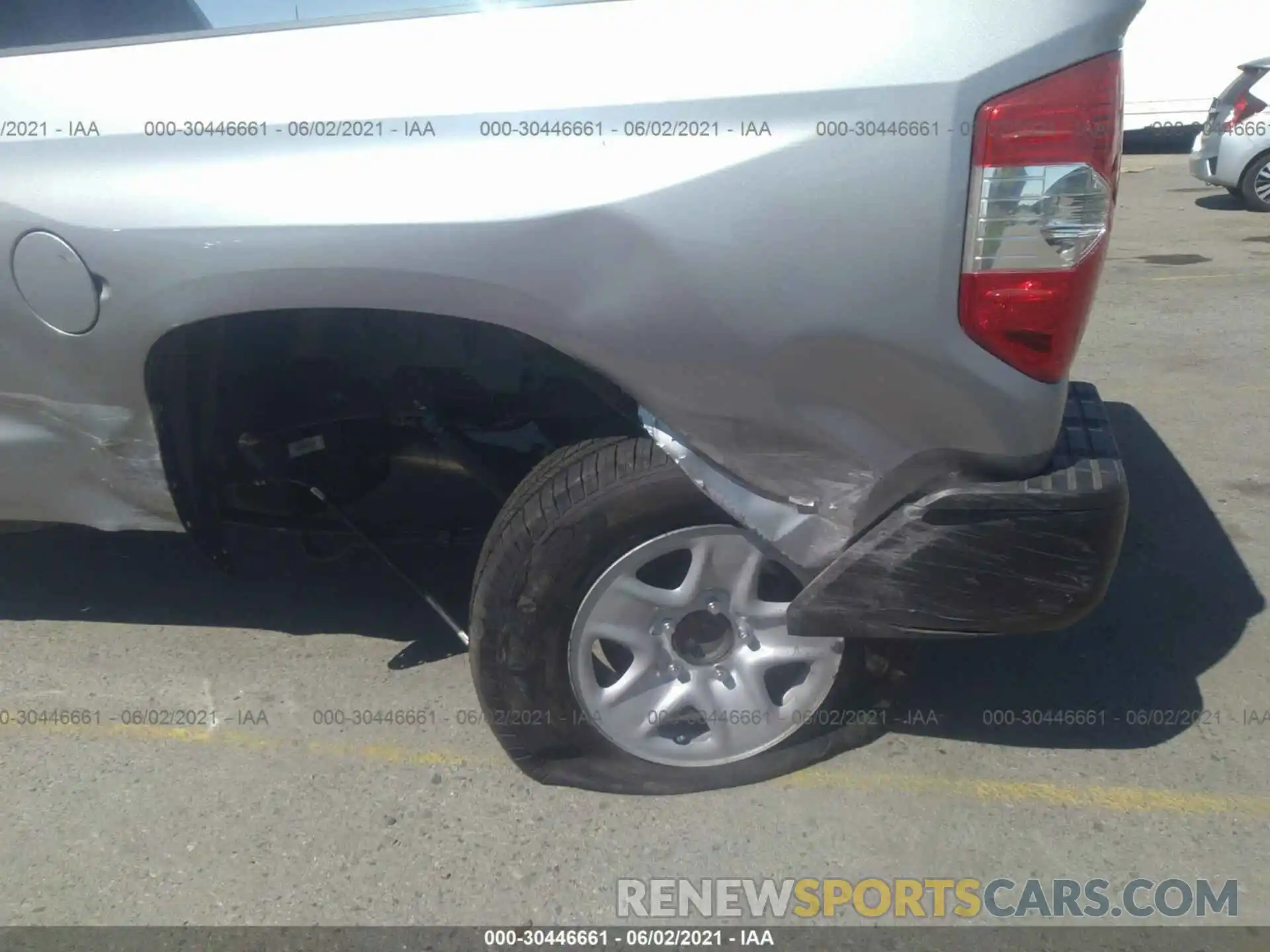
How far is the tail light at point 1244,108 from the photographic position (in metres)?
9.77

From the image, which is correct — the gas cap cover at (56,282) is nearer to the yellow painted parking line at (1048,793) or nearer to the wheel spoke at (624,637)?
the wheel spoke at (624,637)

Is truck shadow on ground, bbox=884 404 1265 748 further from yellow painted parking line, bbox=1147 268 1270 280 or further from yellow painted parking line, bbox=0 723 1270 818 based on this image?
yellow painted parking line, bbox=1147 268 1270 280

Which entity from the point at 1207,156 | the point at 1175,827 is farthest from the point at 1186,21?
the point at 1175,827

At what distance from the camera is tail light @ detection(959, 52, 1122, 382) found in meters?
1.76

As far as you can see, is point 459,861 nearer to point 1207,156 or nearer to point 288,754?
point 288,754

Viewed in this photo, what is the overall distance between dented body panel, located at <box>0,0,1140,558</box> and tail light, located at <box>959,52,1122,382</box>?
0.04m

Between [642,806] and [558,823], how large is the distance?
0.20 metres

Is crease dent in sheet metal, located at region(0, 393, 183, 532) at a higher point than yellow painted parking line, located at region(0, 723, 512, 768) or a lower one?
higher

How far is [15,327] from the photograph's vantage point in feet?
7.31

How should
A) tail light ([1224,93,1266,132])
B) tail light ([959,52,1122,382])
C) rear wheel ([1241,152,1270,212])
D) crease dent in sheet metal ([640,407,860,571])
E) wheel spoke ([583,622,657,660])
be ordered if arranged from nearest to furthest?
tail light ([959,52,1122,382])
crease dent in sheet metal ([640,407,860,571])
wheel spoke ([583,622,657,660])
tail light ([1224,93,1266,132])
rear wheel ([1241,152,1270,212])

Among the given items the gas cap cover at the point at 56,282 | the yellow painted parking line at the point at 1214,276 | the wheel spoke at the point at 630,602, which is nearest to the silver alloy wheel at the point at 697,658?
the wheel spoke at the point at 630,602

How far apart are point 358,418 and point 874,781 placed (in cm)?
155

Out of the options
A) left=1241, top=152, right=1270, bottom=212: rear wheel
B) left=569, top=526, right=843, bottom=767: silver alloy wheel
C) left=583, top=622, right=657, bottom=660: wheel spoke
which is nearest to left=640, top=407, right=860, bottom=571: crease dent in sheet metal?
left=569, top=526, right=843, bottom=767: silver alloy wheel

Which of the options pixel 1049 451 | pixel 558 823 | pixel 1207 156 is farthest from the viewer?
pixel 1207 156
